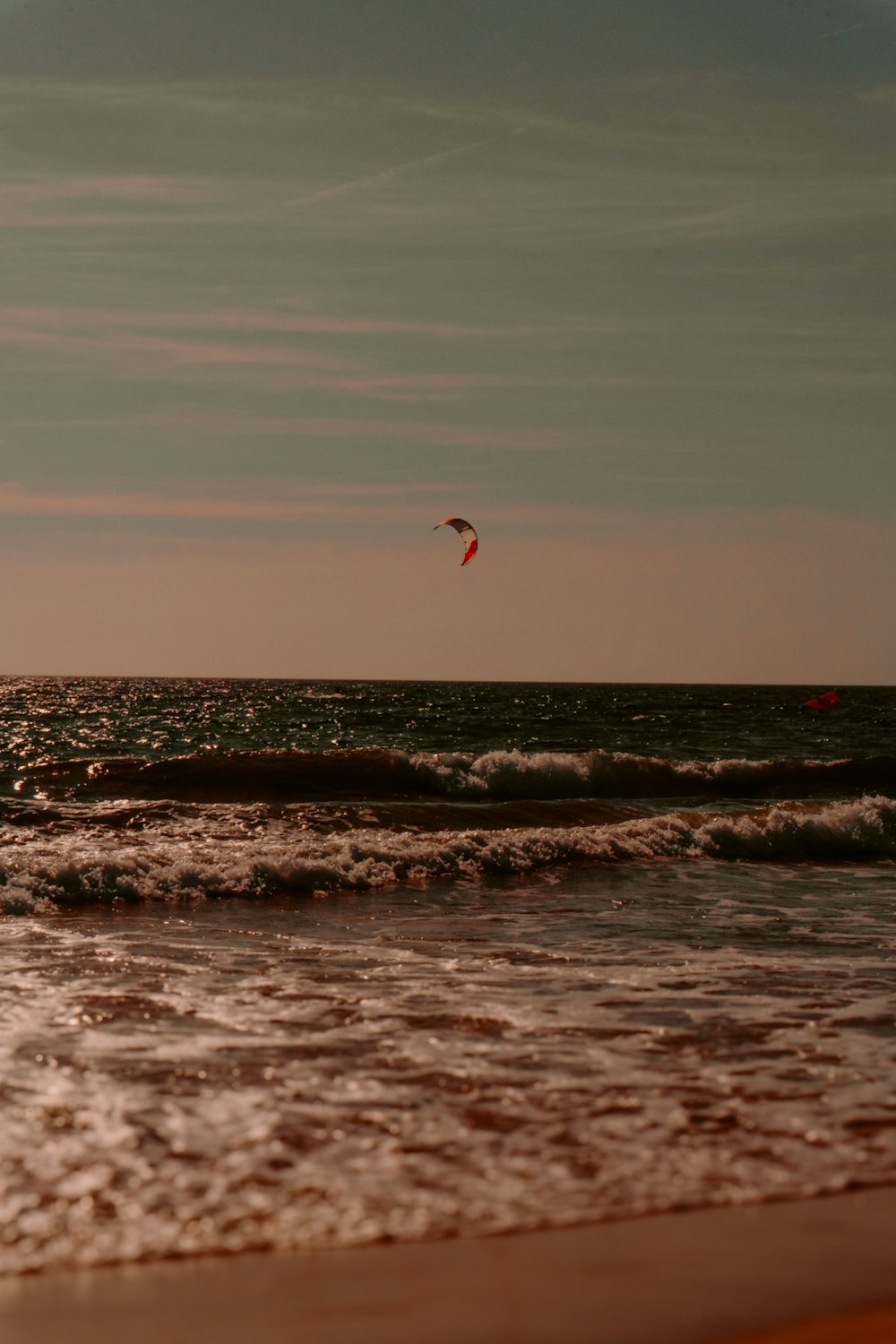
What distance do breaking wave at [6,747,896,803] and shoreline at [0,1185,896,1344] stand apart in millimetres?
17077

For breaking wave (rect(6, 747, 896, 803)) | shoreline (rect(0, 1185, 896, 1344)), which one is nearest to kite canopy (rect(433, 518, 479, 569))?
breaking wave (rect(6, 747, 896, 803))

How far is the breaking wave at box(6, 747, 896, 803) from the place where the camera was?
21.2m

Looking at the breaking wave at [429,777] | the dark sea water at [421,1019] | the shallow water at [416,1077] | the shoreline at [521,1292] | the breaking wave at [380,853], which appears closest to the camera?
the shoreline at [521,1292]

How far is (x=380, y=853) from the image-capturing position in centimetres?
1280

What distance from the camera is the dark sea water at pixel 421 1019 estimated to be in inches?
157

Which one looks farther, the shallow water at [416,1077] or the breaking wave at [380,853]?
the breaking wave at [380,853]

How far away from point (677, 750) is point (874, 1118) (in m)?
30.0

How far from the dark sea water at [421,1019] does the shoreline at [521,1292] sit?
0.19m

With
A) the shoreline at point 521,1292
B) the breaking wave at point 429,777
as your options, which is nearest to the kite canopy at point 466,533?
the breaking wave at point 429,777

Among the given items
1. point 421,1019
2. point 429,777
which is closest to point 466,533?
point 429,777

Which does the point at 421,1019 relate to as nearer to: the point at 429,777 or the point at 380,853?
the point at 380,853

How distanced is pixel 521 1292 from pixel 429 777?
2046 cm

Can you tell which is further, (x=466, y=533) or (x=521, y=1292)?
(x=466, y=533)

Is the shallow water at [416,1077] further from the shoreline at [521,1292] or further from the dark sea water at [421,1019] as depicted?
the shoreline at [521,1292]
